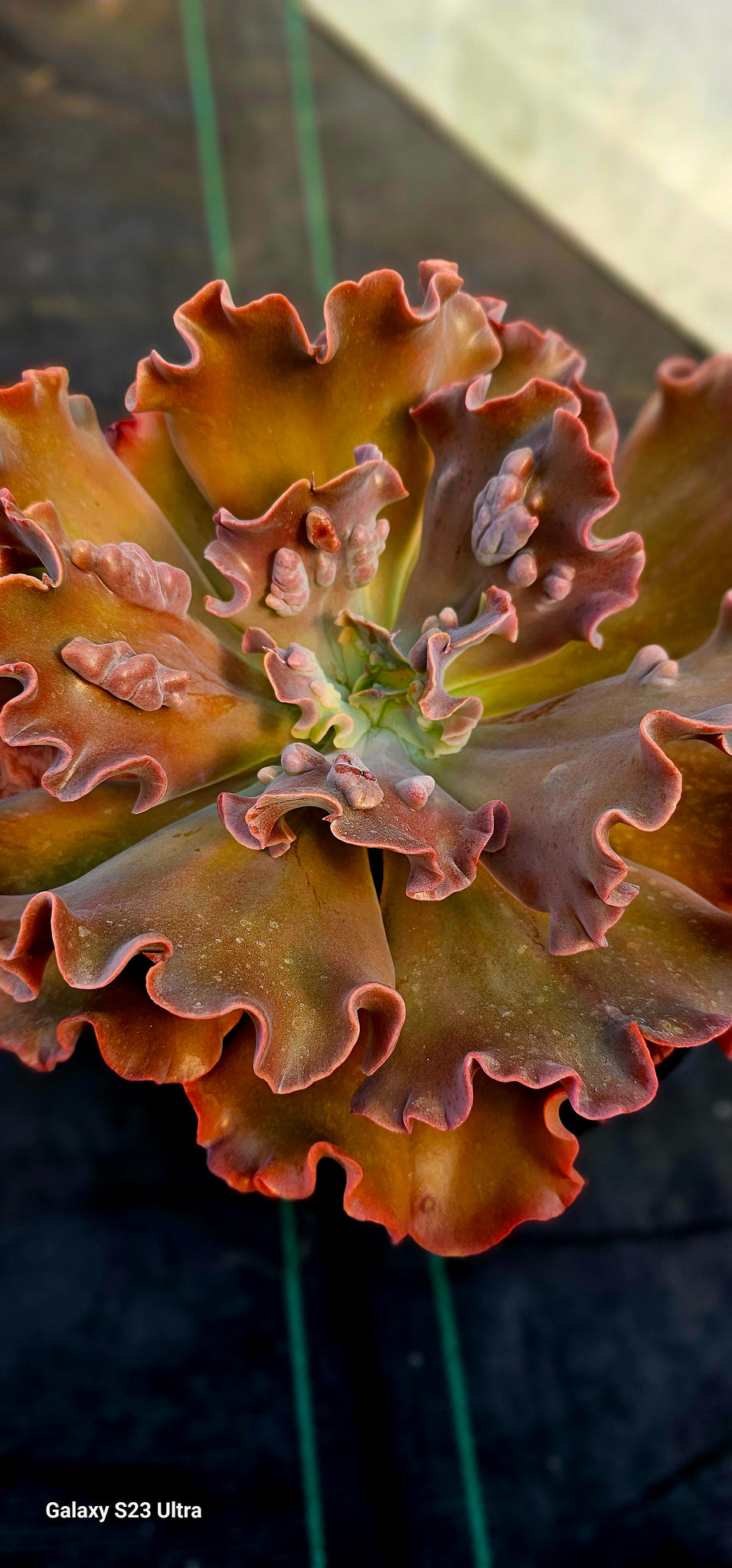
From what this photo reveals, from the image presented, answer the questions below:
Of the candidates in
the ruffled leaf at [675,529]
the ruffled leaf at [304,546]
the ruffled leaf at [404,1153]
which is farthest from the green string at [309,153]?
the ruffled leaf at [404,1153]

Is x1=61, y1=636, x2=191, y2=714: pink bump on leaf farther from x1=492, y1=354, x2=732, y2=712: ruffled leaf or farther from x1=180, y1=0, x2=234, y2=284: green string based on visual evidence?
x1=180, y1=0, x2=234, y2=284: green string

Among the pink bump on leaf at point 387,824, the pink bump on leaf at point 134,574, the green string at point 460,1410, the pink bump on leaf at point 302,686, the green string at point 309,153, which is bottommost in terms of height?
the green string at point 460,1410

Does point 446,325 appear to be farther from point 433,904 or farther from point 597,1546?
point 597,1546

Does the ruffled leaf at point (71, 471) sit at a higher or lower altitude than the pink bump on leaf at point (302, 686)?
higher

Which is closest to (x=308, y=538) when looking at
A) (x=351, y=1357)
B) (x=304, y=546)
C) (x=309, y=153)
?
(x=304, y=546)

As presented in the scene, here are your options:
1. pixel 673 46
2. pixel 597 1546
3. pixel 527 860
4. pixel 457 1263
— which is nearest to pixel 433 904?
pixel 527 860

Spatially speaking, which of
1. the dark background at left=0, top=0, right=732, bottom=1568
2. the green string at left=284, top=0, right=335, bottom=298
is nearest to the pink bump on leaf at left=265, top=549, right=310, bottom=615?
the dark background at left=0, top=0, right=732, bottom=1568

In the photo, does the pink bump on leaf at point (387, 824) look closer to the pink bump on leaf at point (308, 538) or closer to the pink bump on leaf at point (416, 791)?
the pink bump on leaf at point (416, 791)
